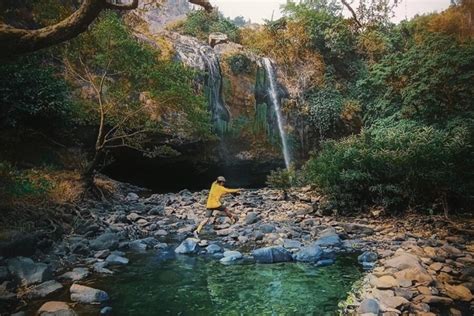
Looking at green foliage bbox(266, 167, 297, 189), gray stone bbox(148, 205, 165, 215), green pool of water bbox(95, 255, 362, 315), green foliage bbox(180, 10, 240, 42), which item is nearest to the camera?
green pool of water bbox(95, 255, 362, 315)

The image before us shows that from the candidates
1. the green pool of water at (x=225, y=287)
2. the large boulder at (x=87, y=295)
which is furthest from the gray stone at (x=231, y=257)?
the large boulder at (x=87, y=295)

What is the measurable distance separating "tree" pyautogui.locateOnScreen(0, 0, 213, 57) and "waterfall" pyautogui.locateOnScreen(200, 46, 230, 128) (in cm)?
1242

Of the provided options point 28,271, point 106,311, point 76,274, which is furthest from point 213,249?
point 28,271

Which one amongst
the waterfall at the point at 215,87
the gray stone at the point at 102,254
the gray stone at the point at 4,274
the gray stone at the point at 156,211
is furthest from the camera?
the waterfall at the point at 215,87

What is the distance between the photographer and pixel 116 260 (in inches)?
236

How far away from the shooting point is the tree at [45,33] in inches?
141

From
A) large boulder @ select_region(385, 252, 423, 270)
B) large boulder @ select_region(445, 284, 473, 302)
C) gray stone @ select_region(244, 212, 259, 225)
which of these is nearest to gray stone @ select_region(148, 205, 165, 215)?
gray stone @ select_region(244, 212, 259, 225)

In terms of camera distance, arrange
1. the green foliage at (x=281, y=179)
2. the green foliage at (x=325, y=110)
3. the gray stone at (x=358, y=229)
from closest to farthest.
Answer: the gray stone at (x=358, y=229), the green foliage at (x=281, y=179), the green foliage at (x=325, y=110)

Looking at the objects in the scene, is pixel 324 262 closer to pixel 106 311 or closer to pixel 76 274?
pixel 106 311

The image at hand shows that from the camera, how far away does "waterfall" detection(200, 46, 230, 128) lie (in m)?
16.3

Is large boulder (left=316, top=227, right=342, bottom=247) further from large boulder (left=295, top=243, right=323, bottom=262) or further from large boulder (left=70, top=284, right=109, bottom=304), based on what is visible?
large boulder (left=70, top=284, right=109, bottom=304)

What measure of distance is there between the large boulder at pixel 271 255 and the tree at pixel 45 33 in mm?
4249

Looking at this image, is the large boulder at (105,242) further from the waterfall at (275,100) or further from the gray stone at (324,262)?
the waterfall at (275,100)

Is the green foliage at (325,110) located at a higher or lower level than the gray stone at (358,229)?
higher
